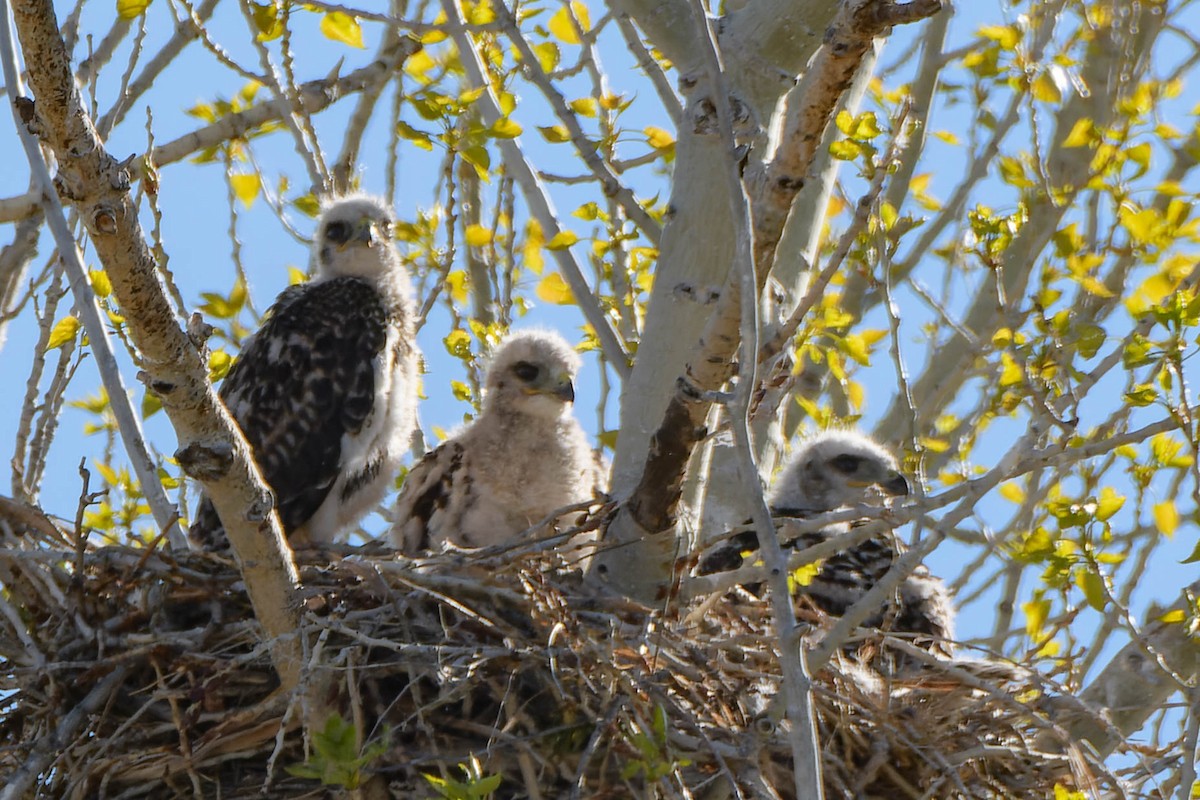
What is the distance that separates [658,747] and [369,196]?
12.1 feet

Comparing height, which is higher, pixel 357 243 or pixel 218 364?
pixel 357 243

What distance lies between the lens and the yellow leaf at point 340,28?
4.62m

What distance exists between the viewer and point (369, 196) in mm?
6508

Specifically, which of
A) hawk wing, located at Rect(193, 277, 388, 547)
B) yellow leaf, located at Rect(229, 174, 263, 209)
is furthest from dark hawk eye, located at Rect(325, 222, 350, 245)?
yellow leaf, located at Rect(229, 174, 263, 209)

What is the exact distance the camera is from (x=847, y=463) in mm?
6449

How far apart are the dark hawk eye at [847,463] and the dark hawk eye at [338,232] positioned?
225 cm

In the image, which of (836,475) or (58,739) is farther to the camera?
(836,475)

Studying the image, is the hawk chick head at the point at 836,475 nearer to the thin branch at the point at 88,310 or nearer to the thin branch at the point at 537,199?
the thin branch at the point at 537,199

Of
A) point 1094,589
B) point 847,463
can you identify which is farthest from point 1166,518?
A: point 847,463

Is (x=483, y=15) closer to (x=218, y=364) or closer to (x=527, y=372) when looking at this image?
(x=527, y=372)

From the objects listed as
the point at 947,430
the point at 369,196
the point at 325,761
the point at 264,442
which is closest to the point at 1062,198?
the point at 947,430

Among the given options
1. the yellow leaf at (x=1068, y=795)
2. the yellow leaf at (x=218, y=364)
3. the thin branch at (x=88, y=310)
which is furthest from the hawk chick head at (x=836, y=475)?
the thin branch at (x=88, y=310)

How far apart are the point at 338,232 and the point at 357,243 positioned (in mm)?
161

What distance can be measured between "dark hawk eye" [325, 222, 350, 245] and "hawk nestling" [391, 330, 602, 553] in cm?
86
